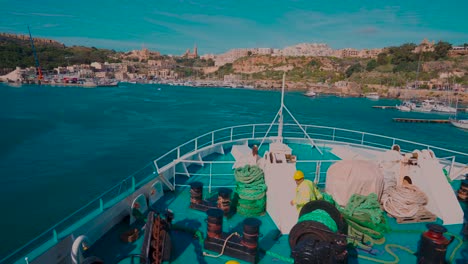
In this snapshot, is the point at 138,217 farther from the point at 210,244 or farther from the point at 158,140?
the point at 158,140

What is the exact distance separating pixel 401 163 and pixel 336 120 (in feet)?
133

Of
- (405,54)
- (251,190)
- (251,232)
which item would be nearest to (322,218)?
(251,232)

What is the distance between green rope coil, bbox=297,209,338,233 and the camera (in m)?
3.86

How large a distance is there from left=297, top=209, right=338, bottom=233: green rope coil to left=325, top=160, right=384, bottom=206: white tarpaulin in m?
1.65

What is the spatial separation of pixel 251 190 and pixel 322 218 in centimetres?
176

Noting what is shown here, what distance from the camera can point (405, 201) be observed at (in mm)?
5727

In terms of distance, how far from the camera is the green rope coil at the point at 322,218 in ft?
12.7

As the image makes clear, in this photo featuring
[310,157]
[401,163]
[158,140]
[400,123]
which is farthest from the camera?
[400,123]

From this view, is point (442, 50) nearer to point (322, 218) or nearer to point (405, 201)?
point (405, 201)

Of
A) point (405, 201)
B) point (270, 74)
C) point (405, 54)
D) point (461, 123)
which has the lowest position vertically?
point (461, 123)

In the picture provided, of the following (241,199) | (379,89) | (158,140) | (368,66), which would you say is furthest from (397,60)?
(241,199)

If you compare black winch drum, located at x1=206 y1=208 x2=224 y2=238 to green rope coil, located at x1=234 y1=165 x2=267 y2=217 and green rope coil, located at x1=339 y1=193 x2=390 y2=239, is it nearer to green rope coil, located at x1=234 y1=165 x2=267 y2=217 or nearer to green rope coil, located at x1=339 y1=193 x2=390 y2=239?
green rope coil, located at x1=234 y1=165 x2=267 y2=217

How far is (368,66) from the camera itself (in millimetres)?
113250

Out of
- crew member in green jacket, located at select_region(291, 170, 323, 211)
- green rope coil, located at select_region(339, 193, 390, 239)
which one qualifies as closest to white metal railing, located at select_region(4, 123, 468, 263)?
green rope coil, located at select_region(339, 193, 390, 239)
